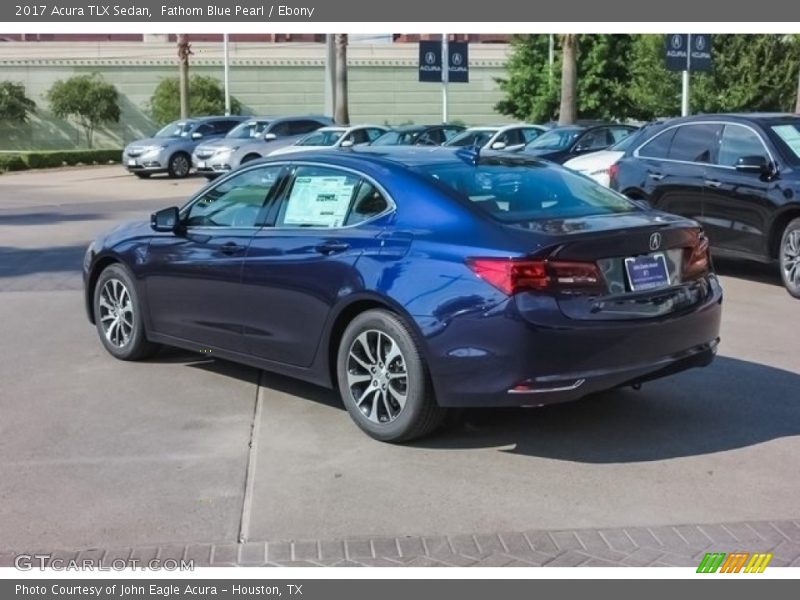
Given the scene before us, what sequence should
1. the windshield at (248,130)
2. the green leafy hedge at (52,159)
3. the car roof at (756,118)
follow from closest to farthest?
the car roof at (756,118) → the windshield at (248,130) → the green leafy hedge at (52,159)

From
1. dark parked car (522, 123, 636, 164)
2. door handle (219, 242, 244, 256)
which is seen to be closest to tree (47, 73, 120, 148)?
dark parked car (522, 123, 636, 164)

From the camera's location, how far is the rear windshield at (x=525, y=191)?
5.89 m

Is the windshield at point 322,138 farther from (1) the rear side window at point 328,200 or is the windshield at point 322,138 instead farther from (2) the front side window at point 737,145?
(1) the rear side window at point 328,200

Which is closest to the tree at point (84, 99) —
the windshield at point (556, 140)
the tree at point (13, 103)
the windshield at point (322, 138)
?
the tree at point (13, 103)

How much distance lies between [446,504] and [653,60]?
3456cm

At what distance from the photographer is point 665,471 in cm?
542

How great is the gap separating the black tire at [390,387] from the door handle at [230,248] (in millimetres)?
1041

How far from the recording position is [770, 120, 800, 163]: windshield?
10227 millimetres

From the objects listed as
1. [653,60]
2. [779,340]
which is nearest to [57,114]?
[653,60]

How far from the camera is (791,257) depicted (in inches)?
401

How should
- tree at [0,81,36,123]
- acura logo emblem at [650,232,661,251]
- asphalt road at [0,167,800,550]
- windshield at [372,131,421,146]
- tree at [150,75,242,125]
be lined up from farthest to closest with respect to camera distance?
tree at [150,75,242,125], tree at [0,81,36,123], windshield at [372,131,421,146], acura logo emblem at [650,232,661,251], asphalt road at [0,167,800,550]

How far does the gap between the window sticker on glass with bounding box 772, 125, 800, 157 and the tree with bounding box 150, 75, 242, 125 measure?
39307mm

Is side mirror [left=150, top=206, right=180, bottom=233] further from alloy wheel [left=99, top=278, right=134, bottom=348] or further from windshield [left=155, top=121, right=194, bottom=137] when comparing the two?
windshield [left=155, top=121, right=194, bottom=137]

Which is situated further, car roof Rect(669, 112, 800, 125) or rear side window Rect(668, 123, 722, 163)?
rear side window Rect(668, 123, 722, 163)
